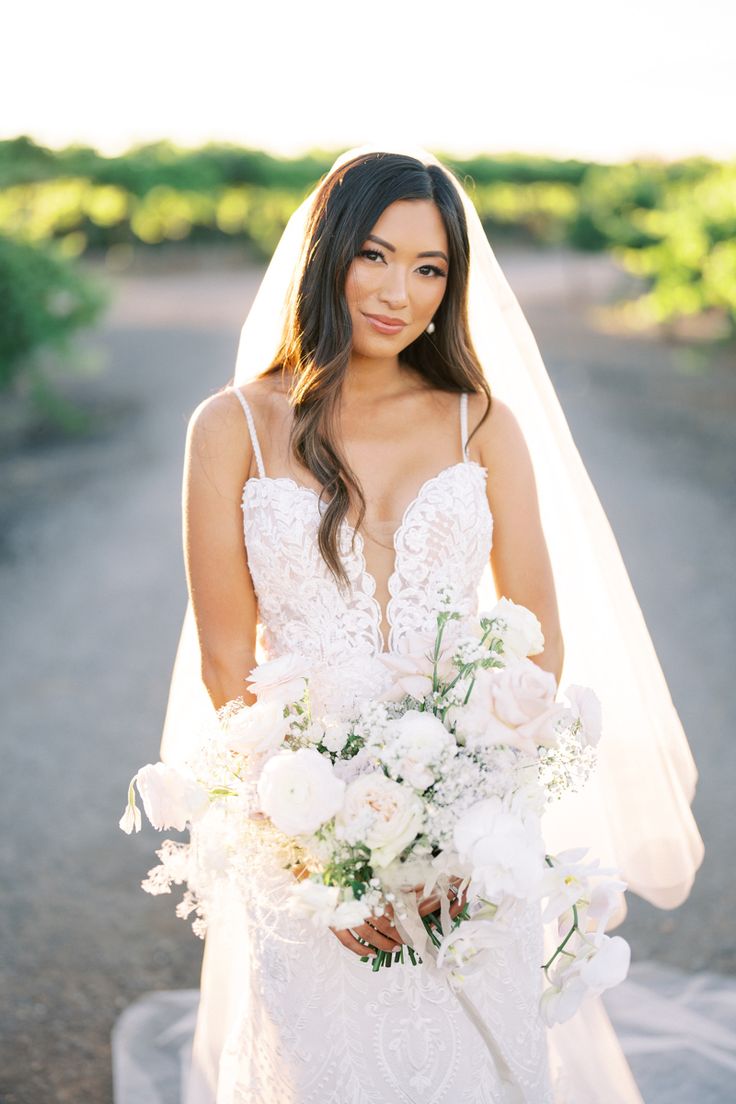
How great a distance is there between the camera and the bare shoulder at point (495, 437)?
2904 millimetres

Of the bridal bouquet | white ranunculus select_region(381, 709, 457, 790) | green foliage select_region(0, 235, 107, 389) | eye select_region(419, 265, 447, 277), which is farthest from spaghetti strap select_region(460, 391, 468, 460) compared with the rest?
green foliage select_region(0, 235, 107, 389)

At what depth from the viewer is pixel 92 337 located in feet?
66.8

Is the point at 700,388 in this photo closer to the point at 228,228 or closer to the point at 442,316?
the point at 442,316

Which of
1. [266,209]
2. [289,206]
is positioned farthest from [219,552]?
[289,206]

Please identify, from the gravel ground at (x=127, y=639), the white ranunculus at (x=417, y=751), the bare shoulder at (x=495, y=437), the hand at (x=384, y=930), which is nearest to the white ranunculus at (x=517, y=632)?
the white ranunculus at (x=417, y=751)

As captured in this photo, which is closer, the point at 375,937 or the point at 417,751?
the point at 417,751

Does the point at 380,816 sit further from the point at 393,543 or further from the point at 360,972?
the point at 393,543

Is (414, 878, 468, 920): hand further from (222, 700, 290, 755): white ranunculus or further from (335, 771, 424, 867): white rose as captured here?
(222, 700, 290, 755): white ranunculus

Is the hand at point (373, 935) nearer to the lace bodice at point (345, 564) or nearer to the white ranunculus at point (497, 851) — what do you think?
the white ranunculus at point (497, 851)

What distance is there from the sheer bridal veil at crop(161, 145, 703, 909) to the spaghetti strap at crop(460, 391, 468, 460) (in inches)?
9.3

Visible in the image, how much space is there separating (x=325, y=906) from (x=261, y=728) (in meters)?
0.34

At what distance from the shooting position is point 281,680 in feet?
6.91

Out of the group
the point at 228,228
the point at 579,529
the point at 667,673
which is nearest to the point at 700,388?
the point at 667,673

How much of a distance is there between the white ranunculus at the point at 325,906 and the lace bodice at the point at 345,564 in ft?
2.77
